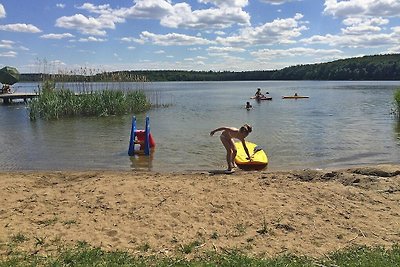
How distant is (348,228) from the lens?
6.26 m

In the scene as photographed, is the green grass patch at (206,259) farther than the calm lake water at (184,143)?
No

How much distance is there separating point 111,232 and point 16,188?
3389mm

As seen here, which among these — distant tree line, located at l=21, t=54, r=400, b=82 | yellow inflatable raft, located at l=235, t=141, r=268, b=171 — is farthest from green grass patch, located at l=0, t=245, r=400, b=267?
distant tree line, located at l=21, t=54, r=400, b=82

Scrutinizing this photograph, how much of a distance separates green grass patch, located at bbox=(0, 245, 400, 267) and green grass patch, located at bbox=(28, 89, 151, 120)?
855 inches

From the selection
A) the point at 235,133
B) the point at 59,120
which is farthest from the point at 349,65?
the point at 235,133

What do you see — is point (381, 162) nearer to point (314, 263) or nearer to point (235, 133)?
point (235, 133)

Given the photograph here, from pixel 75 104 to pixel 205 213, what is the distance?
2135cm

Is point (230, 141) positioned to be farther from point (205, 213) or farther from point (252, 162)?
point (205, 213)

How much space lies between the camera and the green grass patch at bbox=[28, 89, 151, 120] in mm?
25703

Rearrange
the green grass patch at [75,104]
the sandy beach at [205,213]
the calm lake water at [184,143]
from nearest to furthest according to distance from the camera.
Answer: the sandy beach at [205,213] < the calm lake water at [184,143] < the green grass patch at [75,104]

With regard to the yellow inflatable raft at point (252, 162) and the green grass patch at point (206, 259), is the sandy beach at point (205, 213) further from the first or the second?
the yellow inflatable raft at point (252, 162)

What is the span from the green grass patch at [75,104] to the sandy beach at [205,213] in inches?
675

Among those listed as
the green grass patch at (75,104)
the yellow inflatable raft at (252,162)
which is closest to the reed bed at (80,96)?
the green grass patch at (75,104)

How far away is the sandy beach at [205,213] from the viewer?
570cm
